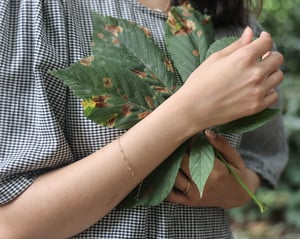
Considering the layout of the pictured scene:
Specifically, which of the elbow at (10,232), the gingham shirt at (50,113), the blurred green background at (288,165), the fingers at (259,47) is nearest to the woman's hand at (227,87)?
the fingers at (259,47)

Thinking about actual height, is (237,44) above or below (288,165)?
above

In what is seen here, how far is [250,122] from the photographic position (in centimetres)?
90

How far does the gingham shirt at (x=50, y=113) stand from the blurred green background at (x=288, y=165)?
5.83 ft

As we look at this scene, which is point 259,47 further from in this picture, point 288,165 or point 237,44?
point 288,165

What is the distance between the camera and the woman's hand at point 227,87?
86 cm

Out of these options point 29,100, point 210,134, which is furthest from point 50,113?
point 210,134

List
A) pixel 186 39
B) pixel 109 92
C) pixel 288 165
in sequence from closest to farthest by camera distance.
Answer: pixel 109 92 < pixel 186 39 < pixel 288 165

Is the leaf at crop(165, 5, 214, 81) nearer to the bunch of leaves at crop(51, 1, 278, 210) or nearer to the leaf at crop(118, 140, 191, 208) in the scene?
the bunch of leaves at crop(51, 1, 278, 210)

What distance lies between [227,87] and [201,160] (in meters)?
0.11

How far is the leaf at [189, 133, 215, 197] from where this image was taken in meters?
0.84

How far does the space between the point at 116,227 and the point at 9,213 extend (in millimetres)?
168

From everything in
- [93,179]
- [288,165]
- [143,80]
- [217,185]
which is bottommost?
[288,165]

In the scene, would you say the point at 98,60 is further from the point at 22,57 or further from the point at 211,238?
the point at 211,238

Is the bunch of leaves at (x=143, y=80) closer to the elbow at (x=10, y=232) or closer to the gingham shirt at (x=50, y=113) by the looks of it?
the gingham shirt at (x=50, y=113)
